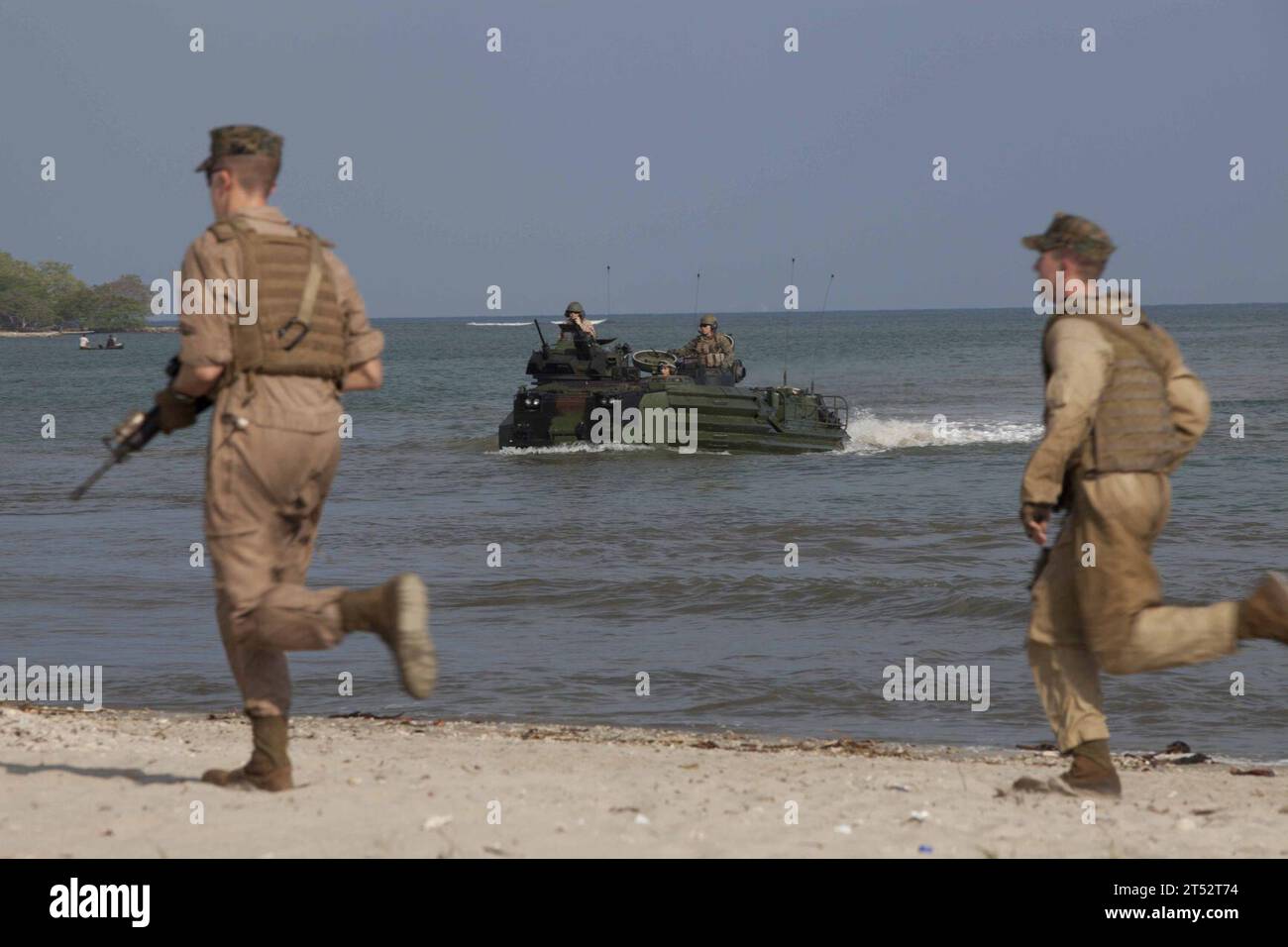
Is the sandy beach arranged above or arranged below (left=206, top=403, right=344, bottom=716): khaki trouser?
below

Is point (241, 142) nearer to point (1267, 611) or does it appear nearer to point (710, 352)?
point (1267, 611)

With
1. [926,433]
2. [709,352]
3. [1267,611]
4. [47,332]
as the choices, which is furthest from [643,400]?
[47,332]

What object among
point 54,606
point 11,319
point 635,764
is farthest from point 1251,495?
point 11,319

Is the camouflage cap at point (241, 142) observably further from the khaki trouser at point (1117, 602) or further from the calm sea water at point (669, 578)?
the calm sea water at point (669, 578)

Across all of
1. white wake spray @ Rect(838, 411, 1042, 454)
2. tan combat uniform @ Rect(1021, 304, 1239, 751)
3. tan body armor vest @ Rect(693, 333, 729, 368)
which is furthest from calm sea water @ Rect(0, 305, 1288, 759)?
tan combat uniform @ Rect(1021, 304, 1239, 751)

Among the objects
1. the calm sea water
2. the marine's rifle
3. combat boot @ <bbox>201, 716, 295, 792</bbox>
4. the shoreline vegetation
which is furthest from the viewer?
the shoreline vegetation

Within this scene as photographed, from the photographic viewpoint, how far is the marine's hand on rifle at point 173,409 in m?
5.33

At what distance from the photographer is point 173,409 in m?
5.36

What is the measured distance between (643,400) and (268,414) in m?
20.9

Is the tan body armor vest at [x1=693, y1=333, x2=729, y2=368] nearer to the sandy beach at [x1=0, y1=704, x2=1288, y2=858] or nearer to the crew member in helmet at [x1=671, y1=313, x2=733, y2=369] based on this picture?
the crew member in helmet at [x1=671, y1=313, x2=733, y2=369]

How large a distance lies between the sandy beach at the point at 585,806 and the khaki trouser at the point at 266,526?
54 centimetres

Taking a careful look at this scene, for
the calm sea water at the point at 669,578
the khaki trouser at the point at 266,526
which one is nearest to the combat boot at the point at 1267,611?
the khaki trouser at the point at 266,526

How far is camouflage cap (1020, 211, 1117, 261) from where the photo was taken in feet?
18.9
